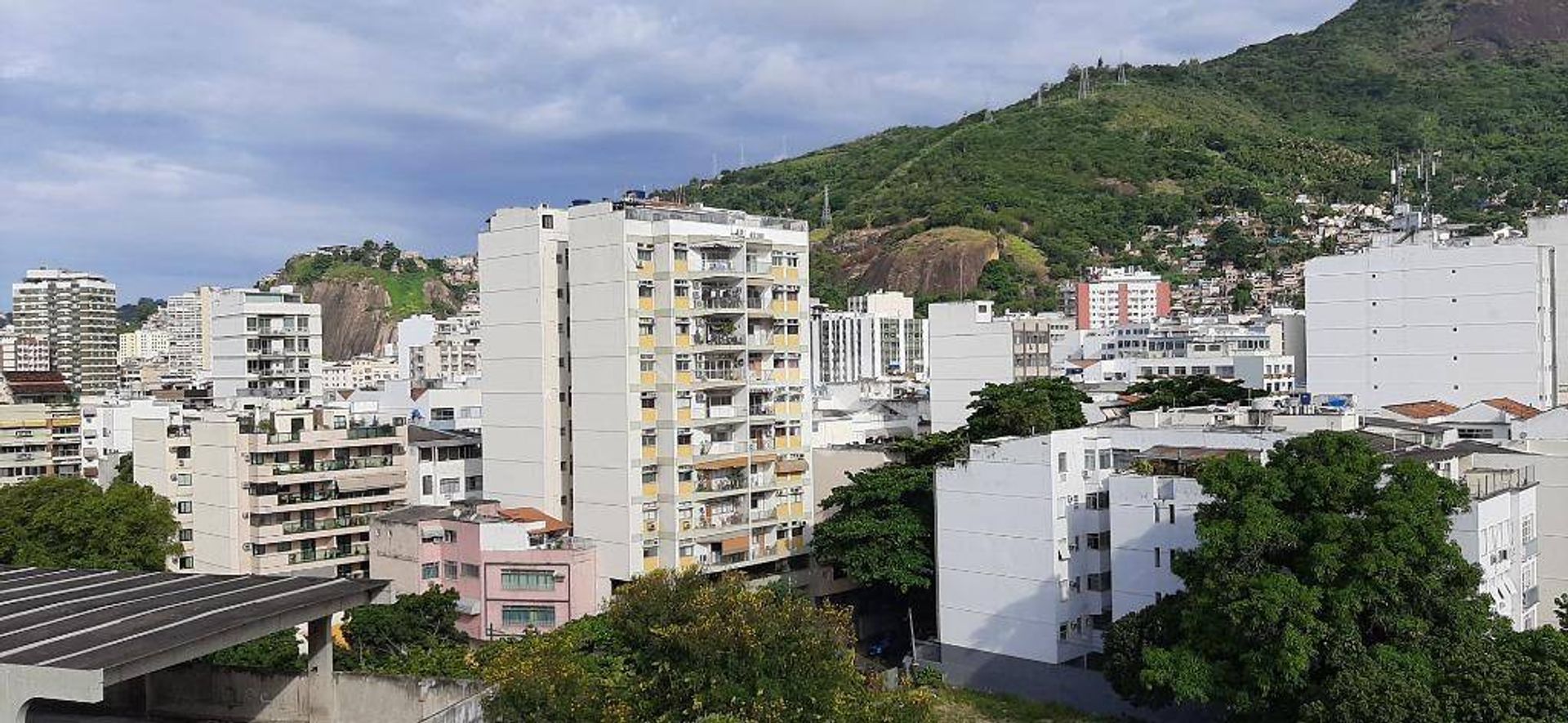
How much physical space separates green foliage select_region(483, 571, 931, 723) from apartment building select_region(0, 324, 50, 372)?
374 ft

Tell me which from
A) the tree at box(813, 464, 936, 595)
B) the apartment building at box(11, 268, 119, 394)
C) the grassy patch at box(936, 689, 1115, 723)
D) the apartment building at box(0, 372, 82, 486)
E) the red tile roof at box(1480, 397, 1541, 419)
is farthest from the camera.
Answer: the apartment building at box(11, 268, 119, 394)

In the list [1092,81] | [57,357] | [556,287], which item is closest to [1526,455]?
[556,287]

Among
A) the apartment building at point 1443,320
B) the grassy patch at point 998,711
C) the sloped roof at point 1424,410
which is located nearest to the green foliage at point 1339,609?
the grassy patch at point 998,711

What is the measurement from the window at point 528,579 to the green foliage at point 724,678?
13.7 metres

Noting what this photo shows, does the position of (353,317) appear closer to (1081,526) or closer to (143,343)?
(143,343)

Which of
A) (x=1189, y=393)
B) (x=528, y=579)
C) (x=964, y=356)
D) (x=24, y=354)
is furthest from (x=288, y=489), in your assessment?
(x=24, y=354)

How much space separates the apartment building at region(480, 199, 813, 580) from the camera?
1480 inches

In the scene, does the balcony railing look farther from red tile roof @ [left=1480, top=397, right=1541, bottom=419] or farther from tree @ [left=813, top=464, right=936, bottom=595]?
red tile roof @ [left=1480, top=397, right=1541, bottom=419]

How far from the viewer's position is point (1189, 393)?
52281 mm

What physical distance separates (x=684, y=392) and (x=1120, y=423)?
43.7 ft

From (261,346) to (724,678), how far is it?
47.6 meters

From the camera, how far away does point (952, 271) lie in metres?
134

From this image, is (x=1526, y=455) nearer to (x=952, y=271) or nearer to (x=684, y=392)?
(x=684, y=392)

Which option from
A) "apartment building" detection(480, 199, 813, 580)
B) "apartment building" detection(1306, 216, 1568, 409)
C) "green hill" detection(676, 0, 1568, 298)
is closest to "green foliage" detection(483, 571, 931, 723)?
"apartment building" detection(480, 199, 813, 580)
